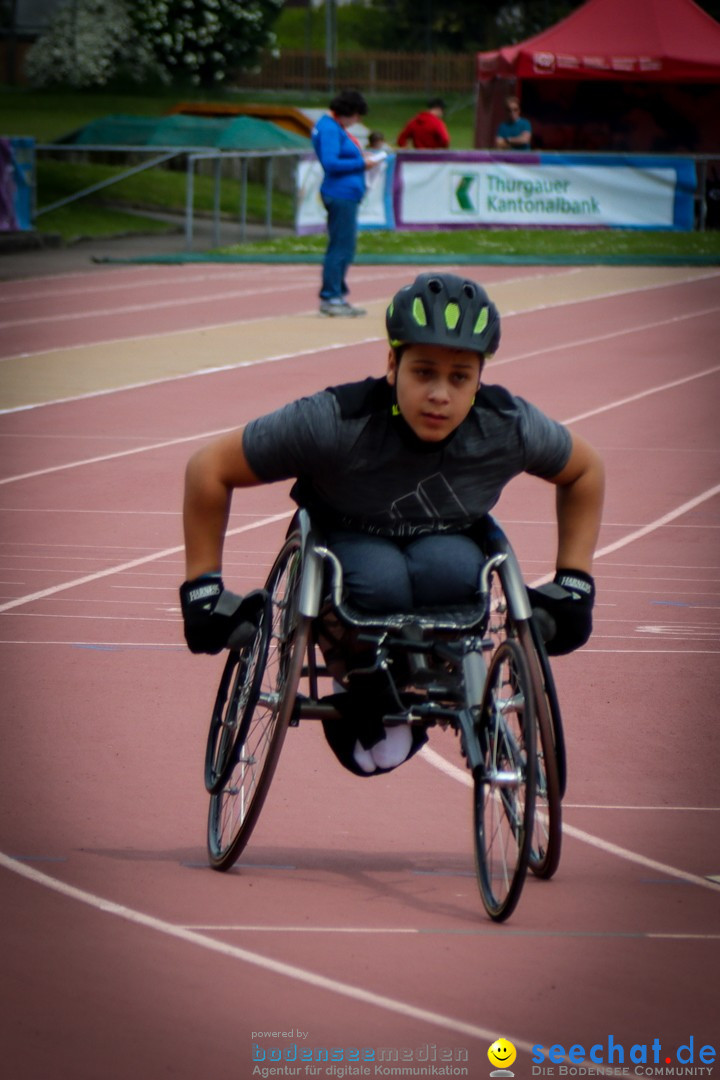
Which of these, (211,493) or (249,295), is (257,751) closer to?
(211,493)

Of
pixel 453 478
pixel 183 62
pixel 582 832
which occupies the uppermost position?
pixel 183 62

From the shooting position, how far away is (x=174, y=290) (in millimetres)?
22578

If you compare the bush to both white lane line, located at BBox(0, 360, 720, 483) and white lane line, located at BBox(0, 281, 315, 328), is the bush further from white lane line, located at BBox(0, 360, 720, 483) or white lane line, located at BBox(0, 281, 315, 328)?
white lane line, located at BBox(0, 360, 720, 483)

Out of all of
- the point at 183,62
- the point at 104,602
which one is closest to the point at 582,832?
the point at 104,602

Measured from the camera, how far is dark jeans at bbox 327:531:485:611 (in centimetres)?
441

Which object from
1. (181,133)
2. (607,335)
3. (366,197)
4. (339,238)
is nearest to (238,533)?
(607,335)

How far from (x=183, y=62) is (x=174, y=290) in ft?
142

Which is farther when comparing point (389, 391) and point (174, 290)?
point (174, 290)

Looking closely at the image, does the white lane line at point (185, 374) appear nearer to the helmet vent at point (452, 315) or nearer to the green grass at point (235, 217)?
the helmet vent at point (452, 315)

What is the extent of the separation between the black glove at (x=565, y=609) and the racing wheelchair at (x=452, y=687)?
0.35ft

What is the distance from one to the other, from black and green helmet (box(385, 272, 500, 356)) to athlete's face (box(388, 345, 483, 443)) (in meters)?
0.03

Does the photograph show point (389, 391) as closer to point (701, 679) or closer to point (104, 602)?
point (701, 679)

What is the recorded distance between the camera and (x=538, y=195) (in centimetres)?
2964

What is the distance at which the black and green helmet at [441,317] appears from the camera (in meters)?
4.33
